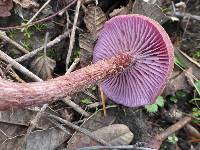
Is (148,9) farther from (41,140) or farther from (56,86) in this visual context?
(41,140)

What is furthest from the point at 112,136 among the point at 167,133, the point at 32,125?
the point at 32,125

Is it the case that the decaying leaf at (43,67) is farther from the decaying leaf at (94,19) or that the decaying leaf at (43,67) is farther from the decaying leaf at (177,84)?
the decaying leaf at (177,84)

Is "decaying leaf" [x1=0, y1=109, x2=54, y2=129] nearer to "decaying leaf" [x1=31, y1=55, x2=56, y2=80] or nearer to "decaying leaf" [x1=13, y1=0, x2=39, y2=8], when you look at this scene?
"decaying leaf" [x1=31, y1=55, x2=56, y2=80]

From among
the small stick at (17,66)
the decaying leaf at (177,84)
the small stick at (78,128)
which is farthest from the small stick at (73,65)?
the decaying leaf at (177,84)

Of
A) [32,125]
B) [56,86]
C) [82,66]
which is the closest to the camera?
[56,86]

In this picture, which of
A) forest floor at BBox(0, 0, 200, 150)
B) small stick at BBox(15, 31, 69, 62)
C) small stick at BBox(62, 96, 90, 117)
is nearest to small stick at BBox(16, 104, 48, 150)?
forest floor at BBox(0, 0, 200, 150)
